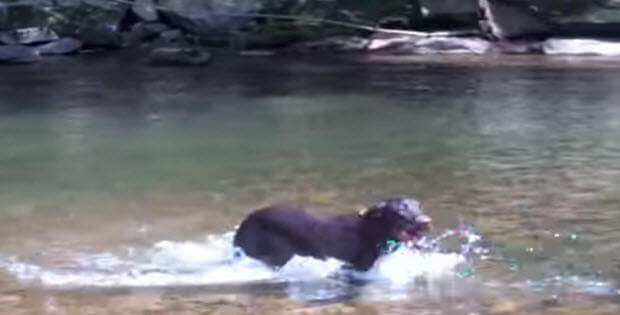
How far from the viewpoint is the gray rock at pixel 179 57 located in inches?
686

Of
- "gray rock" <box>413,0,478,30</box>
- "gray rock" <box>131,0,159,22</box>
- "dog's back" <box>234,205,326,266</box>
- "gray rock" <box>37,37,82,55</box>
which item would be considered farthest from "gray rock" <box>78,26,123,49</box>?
"dog's back" <box>234,205,326,266</box>

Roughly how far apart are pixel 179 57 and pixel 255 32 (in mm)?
2398

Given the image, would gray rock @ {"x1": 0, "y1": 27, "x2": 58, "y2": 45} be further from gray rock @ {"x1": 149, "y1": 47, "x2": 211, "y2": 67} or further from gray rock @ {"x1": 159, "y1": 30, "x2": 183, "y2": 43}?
gray rock @ {"x1": 149, "y1": 47, "x2": 211, "y2": 67}

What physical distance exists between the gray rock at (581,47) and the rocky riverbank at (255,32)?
Result: 14 millimetres

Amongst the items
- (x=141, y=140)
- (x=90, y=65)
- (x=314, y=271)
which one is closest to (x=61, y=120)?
(x=141, y=140)

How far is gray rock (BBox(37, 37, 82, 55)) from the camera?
754 inches

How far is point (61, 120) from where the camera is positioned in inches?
485

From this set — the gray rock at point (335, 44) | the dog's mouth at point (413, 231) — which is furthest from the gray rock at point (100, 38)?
the dog's mouth at point (413, 231)

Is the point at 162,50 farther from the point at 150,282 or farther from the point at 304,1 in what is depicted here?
the point at 150,282

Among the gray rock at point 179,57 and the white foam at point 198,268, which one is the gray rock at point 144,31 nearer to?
the gray rock at point 179,57

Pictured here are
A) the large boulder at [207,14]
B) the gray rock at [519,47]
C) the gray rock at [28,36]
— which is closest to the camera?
the gray rock at [519,47]

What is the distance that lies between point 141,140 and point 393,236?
5.31 m

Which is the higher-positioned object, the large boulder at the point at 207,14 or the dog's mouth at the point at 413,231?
the dog's mouth at the point at 413,231

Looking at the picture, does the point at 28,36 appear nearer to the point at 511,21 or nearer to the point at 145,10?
the point at 145,10
